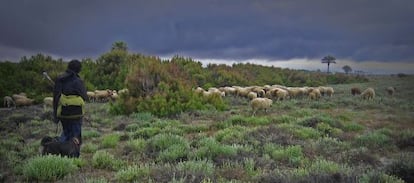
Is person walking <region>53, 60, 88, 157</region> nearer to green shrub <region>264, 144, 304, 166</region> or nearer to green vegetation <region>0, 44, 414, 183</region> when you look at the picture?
green vegetation <region>0, 44, 414, 183</region>

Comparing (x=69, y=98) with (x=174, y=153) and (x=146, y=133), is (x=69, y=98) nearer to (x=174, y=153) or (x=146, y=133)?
(x=174, y=153)

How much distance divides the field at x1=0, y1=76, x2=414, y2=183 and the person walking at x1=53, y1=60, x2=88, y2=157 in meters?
0.90

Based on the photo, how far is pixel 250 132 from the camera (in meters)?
12.3

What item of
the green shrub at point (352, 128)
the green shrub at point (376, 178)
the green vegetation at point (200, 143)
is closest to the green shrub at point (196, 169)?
the green vegetation at point (200, 143)

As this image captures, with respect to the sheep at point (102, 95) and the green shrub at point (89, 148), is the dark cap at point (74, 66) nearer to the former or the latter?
the green shrub at point (89, 148)

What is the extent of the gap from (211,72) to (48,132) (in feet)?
91.3

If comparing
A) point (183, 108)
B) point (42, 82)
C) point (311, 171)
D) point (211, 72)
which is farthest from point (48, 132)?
point (211, 72)

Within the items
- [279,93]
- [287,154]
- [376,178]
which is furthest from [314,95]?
[376,178]

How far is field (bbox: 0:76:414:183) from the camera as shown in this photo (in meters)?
7.32

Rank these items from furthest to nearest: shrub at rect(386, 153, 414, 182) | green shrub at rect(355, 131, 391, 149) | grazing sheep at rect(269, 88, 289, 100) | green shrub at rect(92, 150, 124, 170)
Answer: grazing sheep at rect(269, 88, 289, 100) → green shrub at rect(355, 131, 391, 149) → green shrub at rect(92, 150, 124, 170) → shrub at rect(386, 153, 414, 182)

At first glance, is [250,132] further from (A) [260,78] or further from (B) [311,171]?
(A) [260,78]

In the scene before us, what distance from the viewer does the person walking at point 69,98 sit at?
8789 mm

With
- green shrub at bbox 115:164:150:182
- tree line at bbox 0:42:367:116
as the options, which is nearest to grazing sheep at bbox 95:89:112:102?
tree line at bbox 0:42:367:116

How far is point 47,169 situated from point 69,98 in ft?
5.93
